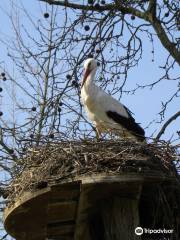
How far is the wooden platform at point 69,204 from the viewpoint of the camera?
5.89 m

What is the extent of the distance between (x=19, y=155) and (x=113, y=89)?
6.84 ft

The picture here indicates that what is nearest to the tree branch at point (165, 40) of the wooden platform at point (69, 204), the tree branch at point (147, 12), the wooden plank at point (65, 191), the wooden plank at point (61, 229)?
the tree branch at point (147, 12)

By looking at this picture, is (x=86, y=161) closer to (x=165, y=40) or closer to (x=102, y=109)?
(x=165, y=40)

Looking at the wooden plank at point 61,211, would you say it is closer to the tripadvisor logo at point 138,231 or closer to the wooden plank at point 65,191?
the wooden plank at point 65,191

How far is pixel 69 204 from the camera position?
631cm

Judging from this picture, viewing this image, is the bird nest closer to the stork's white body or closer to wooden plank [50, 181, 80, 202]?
wooden plank [50, 181, 80, 202]

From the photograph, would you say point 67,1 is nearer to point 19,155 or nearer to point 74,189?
point 19,155

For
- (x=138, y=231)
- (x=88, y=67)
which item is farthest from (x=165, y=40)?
(x=138, y=231)

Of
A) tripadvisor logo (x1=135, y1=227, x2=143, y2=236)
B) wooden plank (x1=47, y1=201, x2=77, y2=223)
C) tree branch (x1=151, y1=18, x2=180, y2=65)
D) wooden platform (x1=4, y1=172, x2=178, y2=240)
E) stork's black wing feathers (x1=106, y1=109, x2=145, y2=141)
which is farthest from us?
stork's black wing feathers (x1=106, y1=109, x2=145, y2=141)

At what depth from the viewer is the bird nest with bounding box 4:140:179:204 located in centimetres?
596

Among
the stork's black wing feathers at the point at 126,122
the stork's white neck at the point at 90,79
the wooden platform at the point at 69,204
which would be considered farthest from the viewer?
the stork's white neck at the point at 90,79

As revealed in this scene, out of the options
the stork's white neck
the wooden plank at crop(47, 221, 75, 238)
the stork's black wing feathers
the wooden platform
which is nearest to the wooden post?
the wooden platform

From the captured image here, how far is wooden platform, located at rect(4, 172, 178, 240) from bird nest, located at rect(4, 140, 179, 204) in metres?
0.07

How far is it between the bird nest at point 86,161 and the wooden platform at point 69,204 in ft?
0.23
